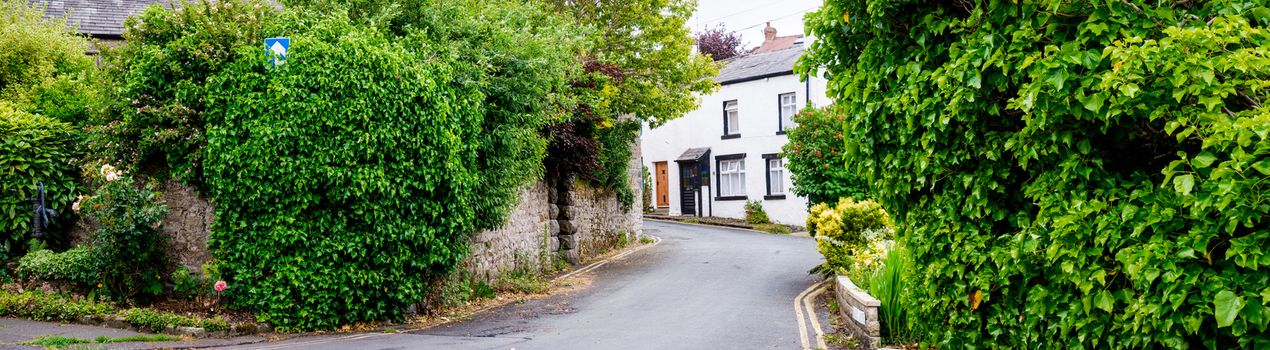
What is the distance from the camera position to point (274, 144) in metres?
11.3

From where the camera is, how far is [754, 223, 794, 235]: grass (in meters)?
30.9

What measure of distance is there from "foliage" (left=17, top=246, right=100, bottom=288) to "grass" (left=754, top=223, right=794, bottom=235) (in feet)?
72.0

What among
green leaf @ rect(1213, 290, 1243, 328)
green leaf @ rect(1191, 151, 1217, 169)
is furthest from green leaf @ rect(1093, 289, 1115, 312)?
green leaf @ rect(1191, 151, 1217, 169)

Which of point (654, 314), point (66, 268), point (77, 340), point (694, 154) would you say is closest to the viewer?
point (77, 340)

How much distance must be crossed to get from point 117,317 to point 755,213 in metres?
25.5

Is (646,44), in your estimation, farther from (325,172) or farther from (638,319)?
(325,172)

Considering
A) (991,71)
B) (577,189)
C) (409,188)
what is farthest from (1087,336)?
(577,189)

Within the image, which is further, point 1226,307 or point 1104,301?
point 1104,301

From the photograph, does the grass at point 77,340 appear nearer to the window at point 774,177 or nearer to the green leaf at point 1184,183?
the green leaf at point 1184,183

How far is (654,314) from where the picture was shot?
12906 millimetres

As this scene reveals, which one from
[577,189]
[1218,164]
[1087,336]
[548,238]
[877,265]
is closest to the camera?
[1218,164]

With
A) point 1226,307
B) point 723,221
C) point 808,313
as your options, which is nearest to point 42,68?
point 808,313

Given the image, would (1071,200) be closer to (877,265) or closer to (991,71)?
(991,71)

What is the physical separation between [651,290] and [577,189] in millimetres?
5763
